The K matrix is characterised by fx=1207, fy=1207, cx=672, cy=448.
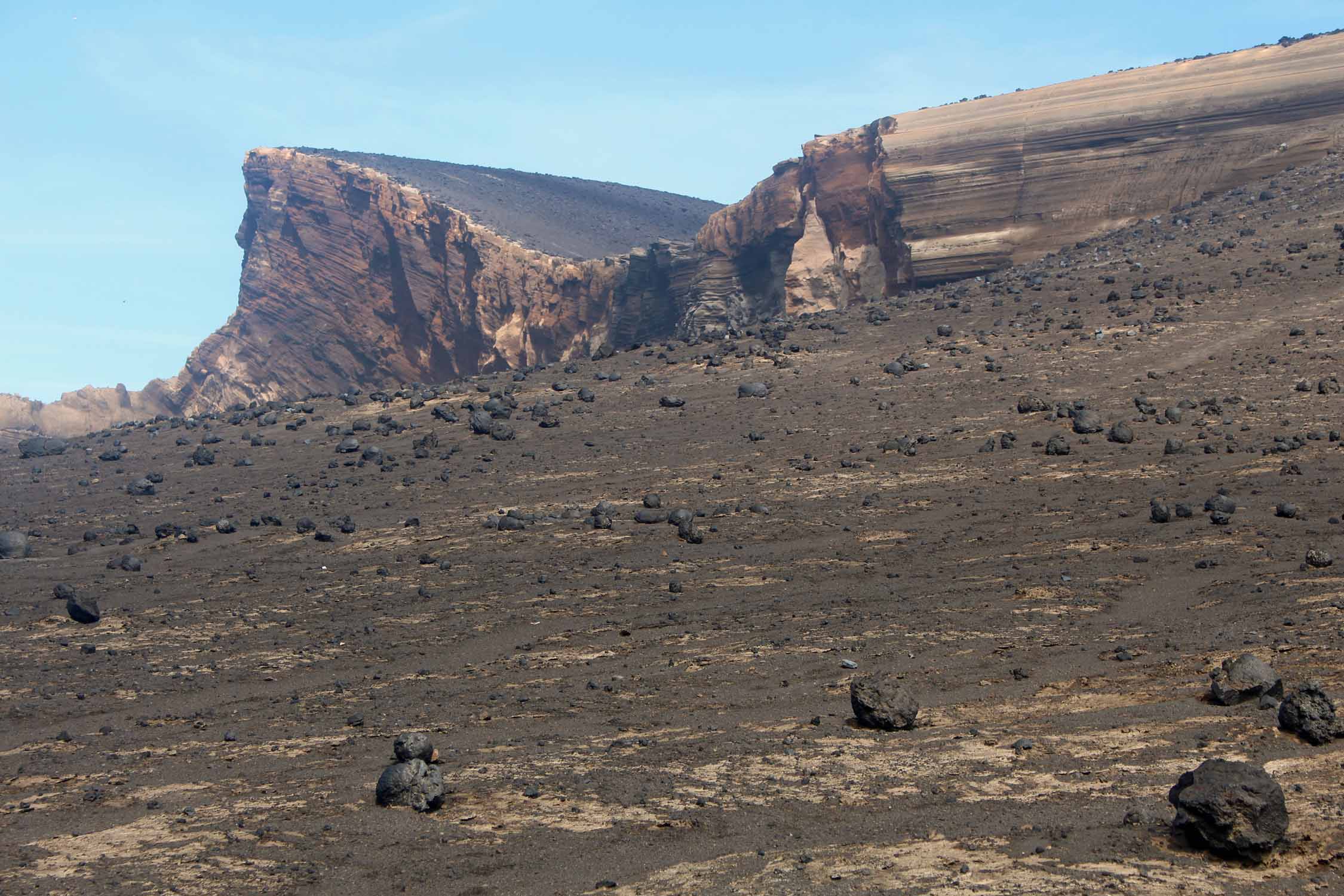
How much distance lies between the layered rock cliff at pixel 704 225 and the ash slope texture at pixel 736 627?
5649mm

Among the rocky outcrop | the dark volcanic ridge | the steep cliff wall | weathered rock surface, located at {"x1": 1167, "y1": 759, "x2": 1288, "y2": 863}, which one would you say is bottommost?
weathered rock surface, located at {"x1": 1167, "y1": 759, "x2": 1288, "y2": 863}

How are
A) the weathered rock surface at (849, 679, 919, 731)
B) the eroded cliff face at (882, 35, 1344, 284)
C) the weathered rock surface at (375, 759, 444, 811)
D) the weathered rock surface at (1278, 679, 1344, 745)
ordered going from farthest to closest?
the eroded cliff face at (882, 35, 1344, 284) < the weathered rock surface at (849, 679, 919, 731) < the weathered rock surface at (375, 759, 444, 811) < the weathered rock surface at (1278, 679, 1344, 745)

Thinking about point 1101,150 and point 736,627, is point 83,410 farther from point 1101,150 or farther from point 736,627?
point 736,627

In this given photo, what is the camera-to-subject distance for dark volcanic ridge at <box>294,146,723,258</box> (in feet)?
152

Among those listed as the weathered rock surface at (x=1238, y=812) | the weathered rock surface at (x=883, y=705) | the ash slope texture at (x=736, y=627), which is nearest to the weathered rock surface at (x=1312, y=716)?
the ash slope texture at (x=736, y=627)

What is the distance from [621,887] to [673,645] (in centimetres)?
410

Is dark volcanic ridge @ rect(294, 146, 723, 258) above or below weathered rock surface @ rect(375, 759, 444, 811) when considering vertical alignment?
above

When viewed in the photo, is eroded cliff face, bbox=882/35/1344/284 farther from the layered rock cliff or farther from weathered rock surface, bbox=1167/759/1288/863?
weathered rock surface, bbox=1167/759/1288/863

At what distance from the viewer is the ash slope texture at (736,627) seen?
6.22 metres

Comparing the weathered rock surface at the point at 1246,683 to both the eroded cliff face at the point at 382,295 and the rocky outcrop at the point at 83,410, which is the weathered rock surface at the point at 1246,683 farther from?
the rocky outcrop at the point at 83,410

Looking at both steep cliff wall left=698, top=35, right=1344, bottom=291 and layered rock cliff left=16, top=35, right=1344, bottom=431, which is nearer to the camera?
steep cliff wall left=698, top=35, right=1344, bottom=291

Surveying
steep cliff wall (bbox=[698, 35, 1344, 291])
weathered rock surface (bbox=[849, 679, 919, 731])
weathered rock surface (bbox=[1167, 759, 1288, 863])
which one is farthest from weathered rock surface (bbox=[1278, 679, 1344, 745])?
steep cliff wall (bbox=[698, 35, 1344, 291])

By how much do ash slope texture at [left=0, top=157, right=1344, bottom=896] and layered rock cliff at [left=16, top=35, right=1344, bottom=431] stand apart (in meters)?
5.65

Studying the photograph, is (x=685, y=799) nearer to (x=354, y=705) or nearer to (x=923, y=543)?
(x=354, y=705)
